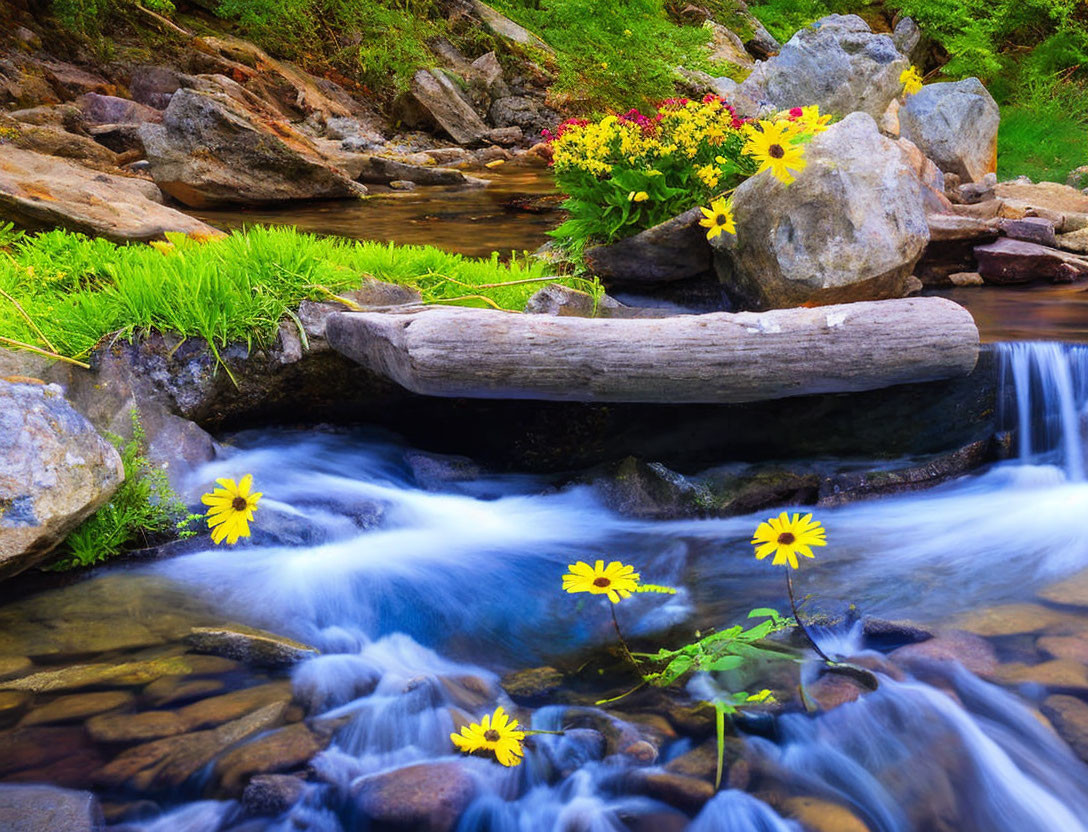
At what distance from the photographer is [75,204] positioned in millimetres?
5309

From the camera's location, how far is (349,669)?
8.32ft

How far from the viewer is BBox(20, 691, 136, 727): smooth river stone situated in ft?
7.25

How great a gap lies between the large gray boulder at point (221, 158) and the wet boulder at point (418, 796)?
7.40m

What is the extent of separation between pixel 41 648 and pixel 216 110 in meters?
7.00

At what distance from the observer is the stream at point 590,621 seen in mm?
1994

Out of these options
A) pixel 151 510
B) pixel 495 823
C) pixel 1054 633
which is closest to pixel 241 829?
pixel 495 823

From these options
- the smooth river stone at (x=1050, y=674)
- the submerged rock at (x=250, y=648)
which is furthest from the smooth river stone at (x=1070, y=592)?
the submerged rock at (x=250, y=648)

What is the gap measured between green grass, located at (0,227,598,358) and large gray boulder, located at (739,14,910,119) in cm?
441

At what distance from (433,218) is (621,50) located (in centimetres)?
412

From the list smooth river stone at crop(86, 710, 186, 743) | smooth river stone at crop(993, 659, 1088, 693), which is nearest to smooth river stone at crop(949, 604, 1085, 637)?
smooth river stone at crop(993, 659, 1088, 693)

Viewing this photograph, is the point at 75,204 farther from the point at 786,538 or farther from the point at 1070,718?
the point at 1070,718

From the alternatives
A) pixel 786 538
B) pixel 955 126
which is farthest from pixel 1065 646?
pixel 955 126

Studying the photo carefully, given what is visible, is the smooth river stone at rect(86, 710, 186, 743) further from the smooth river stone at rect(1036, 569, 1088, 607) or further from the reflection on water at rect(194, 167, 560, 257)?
the reflection on water at rect(194, 167, 560, 257)

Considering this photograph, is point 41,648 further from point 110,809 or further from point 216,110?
→ point 216,110
